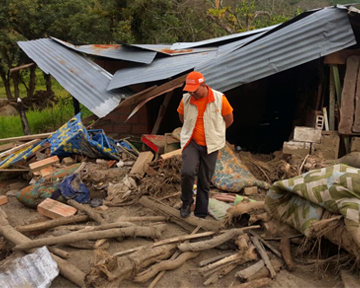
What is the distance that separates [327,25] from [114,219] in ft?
15.0

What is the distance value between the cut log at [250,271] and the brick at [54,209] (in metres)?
2.52

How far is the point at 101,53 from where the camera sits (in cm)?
764

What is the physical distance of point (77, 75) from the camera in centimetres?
691

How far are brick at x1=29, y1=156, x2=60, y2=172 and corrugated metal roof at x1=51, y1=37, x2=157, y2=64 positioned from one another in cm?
274

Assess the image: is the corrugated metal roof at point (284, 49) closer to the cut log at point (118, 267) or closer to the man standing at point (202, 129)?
the man standing at point (202, 129)

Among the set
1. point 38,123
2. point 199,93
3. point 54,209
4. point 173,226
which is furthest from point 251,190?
point 38,123

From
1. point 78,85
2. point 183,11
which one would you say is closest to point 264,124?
point 78,85

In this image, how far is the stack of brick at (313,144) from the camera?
19.5 feet

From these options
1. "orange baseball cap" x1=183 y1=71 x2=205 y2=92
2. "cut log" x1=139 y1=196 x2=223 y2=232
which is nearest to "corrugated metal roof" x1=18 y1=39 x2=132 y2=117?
"cut log" x1=139 y1=196 x2=223 y2=232

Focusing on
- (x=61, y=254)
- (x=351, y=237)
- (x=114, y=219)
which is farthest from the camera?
(x=114, y=219)

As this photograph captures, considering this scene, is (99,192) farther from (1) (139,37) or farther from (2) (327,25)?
(1) (139,37)

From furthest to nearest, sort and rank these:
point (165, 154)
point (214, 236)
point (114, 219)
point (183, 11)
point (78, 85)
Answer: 1. point (183, 11)
2. point (78, 85)
3. point (165, 154)
4. point (114, 219)
5. point (214, 236)

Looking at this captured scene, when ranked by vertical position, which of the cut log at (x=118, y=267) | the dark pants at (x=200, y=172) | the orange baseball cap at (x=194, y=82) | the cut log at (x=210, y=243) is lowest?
the cut log at (x=210, y=243)

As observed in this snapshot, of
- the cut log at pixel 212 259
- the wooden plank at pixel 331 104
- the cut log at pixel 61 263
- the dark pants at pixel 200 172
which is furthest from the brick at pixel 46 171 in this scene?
the wooden plank at pixel 331 104
